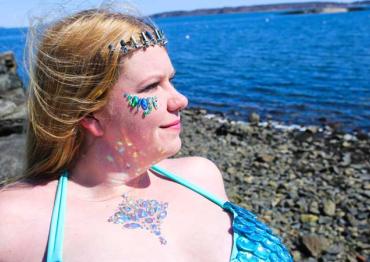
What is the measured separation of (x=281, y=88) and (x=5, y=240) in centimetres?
2290

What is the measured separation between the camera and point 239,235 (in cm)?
251

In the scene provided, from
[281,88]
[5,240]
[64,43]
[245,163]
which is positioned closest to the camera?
[5,240]

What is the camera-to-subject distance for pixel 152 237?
233 cm

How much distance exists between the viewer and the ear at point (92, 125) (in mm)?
2371

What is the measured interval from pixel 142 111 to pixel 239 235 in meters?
0.88

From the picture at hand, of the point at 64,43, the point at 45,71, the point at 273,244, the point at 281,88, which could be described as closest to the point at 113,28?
the point at 64,43

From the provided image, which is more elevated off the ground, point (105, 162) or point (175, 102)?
point (175, 102)

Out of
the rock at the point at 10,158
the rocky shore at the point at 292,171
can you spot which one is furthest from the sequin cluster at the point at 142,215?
the rock at the point at 10,158

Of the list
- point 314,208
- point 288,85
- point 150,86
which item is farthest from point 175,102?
point 288,85

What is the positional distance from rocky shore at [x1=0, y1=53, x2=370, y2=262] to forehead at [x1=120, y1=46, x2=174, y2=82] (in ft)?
6.37

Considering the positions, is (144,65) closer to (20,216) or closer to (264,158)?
(20,216)

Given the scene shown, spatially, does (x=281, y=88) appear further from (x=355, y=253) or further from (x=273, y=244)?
(x=273, y=244)

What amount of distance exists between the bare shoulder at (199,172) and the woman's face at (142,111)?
1.61 ft

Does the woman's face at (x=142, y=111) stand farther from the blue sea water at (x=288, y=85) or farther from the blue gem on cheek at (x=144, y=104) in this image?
the blue sea water at (x=288, y=85)
